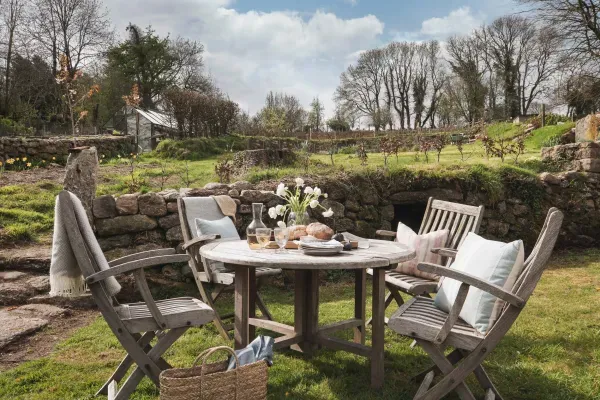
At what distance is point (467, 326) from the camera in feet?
8.38

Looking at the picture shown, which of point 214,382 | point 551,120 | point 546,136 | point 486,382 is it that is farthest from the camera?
point 551,120

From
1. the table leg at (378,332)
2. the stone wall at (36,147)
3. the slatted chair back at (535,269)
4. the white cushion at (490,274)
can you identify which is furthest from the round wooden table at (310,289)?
the stone wall at (36,147)

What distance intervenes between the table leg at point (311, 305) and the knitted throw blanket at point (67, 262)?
53.0 inches

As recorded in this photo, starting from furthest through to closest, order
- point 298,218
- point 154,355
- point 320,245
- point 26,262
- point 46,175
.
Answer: point 46,175, point 26,262, point 298,218, point 320,245, point 154,355

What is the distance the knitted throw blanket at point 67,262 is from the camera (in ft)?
8.40

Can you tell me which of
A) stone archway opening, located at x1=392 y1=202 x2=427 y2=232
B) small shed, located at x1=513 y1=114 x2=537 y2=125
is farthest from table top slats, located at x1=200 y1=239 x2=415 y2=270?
small shed, located at x1=513 y1=114 x2=537 y2=125

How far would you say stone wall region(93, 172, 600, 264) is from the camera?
5332 mm

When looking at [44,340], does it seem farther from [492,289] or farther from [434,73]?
[434,73]

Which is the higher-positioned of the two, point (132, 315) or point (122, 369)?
point (132, 315)

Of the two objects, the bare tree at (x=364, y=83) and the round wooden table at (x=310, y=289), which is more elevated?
the bare tree at (x=364, y=83)

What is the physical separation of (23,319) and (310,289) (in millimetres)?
2604

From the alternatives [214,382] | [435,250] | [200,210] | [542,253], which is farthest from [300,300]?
[542,253]

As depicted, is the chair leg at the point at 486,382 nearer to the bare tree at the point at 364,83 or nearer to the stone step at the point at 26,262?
the stone step at the point at 26,262

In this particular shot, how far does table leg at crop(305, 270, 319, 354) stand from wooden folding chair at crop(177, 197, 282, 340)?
62 centimetres
